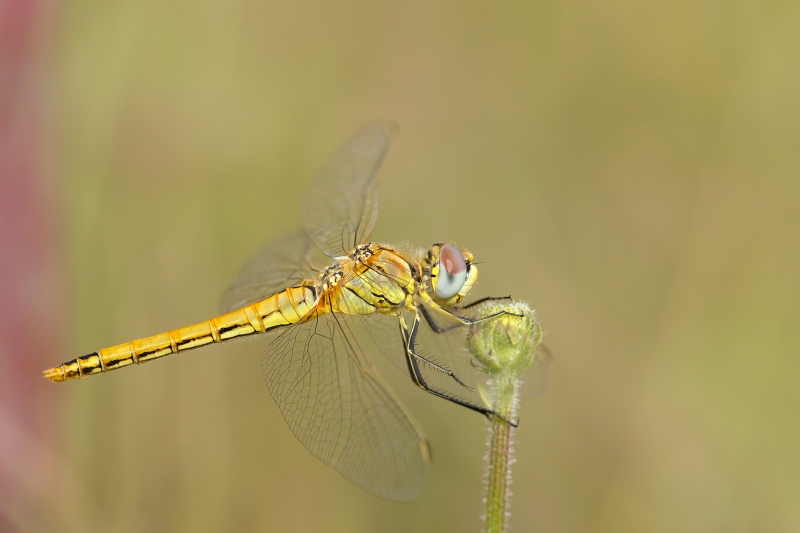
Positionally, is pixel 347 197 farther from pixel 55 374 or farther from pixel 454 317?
pixel 55 374

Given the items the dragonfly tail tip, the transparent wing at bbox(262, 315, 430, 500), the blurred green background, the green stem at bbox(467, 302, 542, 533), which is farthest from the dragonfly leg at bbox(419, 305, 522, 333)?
the dragonfly tail tip

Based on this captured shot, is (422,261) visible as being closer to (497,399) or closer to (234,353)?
(497,399)

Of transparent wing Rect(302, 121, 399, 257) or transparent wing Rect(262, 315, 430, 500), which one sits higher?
transparent wing Rect(302, 121, 399, 257)

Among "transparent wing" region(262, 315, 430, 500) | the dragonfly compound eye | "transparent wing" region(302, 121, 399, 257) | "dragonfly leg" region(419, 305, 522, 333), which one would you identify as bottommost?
"transparent wing" region(262, 315, 430, 500)

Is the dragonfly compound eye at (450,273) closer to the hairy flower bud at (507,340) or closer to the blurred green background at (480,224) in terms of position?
the hairy flower bud at (507,340)

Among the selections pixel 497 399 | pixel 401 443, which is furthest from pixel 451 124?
pixel 497 399

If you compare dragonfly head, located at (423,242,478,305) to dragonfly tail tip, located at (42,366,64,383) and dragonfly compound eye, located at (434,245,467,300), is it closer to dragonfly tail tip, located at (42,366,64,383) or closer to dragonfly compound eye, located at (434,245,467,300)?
dragonfly compound eye, located at (434,245,467,300)
